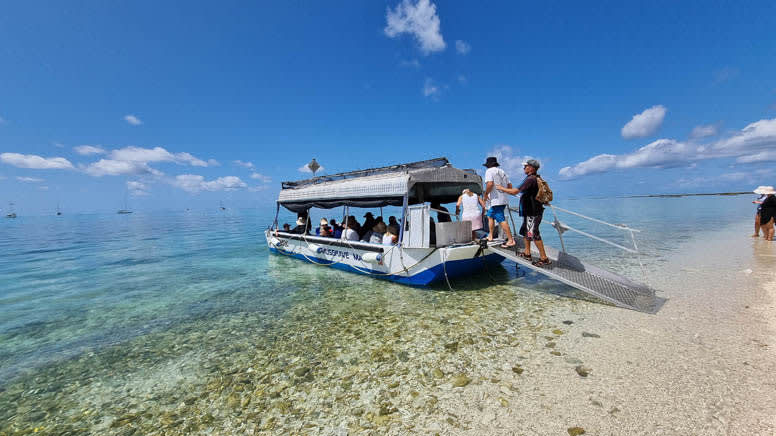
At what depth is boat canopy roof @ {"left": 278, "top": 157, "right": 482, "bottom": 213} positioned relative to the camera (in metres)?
9.17

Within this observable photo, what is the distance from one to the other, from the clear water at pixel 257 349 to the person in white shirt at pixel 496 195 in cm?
193

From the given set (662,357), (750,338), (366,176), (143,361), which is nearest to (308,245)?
(366,176)

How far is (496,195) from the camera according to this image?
27.0 ft

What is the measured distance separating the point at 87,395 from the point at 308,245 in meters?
8.75

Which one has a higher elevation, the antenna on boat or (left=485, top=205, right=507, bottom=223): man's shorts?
→ the antenna on boat

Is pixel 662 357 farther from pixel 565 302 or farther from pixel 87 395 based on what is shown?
pixel 87 395

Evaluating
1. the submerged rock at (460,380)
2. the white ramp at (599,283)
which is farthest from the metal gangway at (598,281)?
the submerged rock at (460,380)

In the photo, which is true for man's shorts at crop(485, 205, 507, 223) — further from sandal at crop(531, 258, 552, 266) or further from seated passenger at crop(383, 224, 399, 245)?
seated passenger at crop(383, 224, 399, 245)

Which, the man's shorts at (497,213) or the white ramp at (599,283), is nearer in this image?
the white ramp at (599,283)

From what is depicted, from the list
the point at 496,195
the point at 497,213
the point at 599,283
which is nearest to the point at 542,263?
the point at 599,283

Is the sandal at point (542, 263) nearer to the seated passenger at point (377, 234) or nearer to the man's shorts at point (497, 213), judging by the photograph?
the man's shorts at point (497, 213)

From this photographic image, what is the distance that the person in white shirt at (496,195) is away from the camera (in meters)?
7.90

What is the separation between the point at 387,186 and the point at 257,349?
5.76 meters

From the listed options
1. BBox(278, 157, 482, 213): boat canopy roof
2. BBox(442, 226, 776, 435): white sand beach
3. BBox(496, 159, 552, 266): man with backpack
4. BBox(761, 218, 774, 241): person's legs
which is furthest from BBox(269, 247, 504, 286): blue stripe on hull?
BBox(761, 218, 774, 241): person's legs
